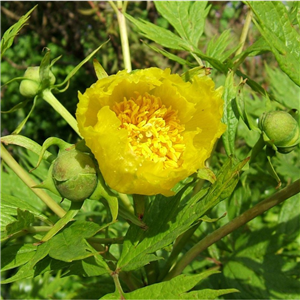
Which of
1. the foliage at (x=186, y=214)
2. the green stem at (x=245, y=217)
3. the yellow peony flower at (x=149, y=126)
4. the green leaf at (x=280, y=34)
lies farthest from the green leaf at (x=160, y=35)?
the green stem at (x=245, y=217)

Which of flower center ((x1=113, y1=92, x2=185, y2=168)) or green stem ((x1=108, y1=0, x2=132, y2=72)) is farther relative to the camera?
green stem ((x1=108, y1=0, x2=132, y2=72))

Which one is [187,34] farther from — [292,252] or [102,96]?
[292,252]

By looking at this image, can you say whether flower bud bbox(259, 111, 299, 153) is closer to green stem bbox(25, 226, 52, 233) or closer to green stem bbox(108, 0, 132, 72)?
green stem bbox(108, 0, 132, 72)

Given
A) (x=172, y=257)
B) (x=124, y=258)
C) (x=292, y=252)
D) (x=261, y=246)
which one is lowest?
(x=292, y=252)

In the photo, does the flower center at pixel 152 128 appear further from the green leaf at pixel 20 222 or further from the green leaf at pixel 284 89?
the green leaf at pixel 284 89

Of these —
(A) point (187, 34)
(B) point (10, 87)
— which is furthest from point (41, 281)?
(B) point (10, 87)

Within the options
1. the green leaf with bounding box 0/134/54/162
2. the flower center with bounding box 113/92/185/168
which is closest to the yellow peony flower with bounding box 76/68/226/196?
the flower center with bounding box 113/92/185/168

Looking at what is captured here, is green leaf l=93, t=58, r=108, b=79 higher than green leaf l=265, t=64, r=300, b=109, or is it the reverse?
green leaf l=93, t=58, r=108, b=79
